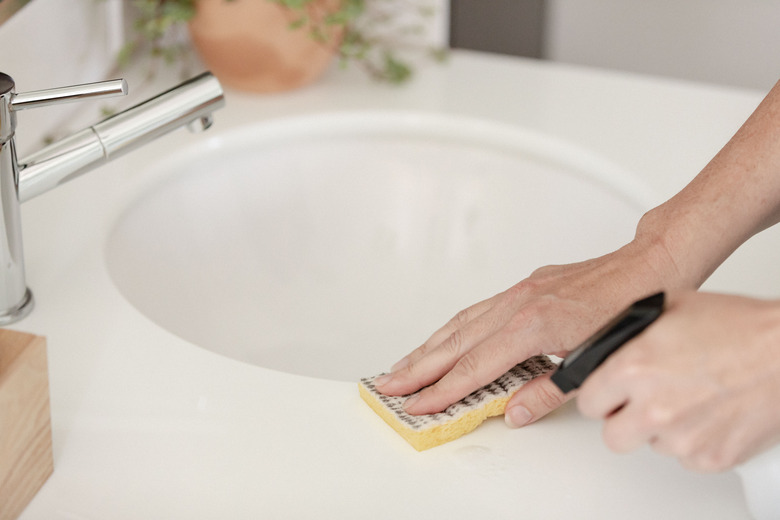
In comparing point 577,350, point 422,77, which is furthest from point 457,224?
point 577,350

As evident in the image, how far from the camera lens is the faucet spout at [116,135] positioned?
1.98 feet

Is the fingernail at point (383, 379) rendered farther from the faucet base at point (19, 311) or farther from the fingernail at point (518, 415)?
the faucet base at point (19, 311)

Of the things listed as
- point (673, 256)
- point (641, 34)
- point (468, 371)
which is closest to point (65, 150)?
point (468, 371)

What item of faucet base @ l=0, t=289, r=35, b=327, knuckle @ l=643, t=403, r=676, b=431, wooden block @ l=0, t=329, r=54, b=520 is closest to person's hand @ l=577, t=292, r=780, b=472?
knuckle @ l=643, t=403, r=676, b=431

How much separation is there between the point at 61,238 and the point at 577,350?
467 mm

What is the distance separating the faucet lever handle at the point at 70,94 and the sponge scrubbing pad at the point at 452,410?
9.5 inches

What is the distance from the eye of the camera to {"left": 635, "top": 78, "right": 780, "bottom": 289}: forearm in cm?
58

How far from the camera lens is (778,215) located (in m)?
0.61

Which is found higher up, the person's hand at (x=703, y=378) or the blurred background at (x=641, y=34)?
the person's hand at (x=703, y=378)

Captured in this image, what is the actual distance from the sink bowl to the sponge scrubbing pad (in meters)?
0.16

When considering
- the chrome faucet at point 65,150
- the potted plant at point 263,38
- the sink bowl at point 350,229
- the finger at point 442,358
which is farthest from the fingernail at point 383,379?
the potted plant at point 263,38

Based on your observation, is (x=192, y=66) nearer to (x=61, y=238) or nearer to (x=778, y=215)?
(x=61, y=238)

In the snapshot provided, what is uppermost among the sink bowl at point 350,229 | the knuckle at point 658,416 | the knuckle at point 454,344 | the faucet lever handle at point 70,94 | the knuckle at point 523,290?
the faucet lever handle at point 70,94

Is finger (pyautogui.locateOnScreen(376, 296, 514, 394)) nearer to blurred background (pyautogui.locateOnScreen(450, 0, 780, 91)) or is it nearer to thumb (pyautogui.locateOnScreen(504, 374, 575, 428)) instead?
thumb (pyautogui.locateOnScreen(504, 374, 575, 428))
